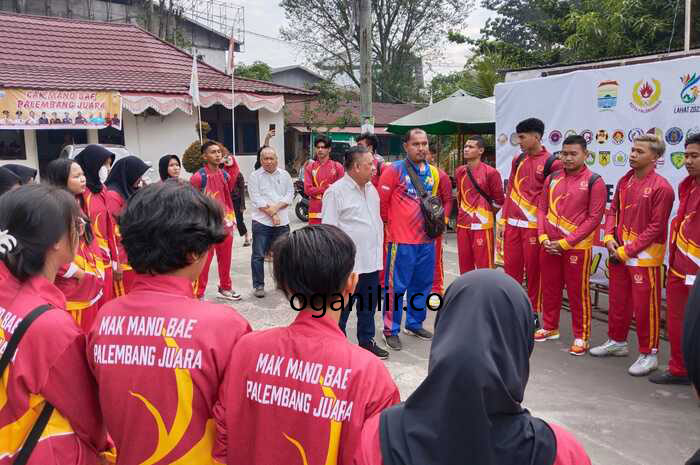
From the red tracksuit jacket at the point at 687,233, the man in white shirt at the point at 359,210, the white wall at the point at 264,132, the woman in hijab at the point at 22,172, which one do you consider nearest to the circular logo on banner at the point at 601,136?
the red tracksuit jacket at the point at 687,233

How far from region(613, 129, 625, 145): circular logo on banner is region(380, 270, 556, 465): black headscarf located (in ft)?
15.2

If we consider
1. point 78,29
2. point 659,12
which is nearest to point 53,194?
point 659,12

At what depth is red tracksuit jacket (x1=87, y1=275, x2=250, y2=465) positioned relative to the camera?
1.61 m

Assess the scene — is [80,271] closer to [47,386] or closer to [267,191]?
[47,386]

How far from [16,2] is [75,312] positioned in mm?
25636

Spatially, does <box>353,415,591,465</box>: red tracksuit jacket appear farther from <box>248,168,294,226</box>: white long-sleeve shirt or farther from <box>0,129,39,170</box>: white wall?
<box>0,129,39,170</box>: white wall

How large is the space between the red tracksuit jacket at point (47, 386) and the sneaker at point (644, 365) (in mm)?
4048

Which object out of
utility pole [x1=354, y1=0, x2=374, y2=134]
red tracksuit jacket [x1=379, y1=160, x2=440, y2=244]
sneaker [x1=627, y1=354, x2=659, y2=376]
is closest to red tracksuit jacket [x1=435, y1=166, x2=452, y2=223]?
red tracksuit jacket [x1=379, y1=160, x2=440, y2=244]

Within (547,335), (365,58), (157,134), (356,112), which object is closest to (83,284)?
(547,335)

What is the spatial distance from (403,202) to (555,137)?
2042 mm

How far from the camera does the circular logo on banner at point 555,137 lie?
594 centimetres

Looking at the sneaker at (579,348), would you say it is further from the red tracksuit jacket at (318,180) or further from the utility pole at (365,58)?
the utility pole at (365,58)

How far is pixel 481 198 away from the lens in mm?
5918

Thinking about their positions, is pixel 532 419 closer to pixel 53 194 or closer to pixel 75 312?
pixel 53 194
